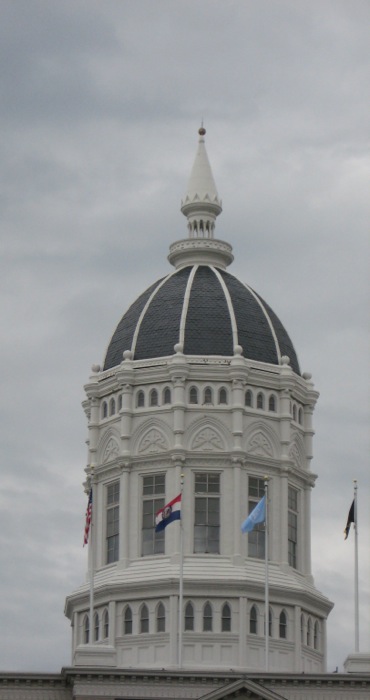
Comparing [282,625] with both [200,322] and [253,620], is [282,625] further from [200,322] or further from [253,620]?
[200,322]

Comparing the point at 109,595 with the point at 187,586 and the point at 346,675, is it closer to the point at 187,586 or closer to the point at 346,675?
the point at 187,586

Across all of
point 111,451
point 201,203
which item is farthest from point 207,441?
point 201,203

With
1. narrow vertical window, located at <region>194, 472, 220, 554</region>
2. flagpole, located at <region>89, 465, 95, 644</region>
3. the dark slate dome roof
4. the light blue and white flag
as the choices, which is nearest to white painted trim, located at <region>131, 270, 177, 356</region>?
the dark slate dome roof

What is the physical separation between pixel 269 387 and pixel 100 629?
16.2m

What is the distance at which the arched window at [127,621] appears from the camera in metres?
132

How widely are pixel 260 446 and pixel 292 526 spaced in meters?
4.66

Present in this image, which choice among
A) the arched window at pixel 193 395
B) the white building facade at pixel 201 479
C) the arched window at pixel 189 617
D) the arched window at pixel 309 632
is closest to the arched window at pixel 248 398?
the white building facade at pixel 201 479

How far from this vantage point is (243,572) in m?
133

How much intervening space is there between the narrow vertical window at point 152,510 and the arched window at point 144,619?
3.52 metres

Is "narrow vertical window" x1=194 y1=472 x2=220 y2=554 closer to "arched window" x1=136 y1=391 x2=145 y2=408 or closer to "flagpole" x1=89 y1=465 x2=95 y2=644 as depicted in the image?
"flagpole" x1=89 y1=465 x2=95 y2=644

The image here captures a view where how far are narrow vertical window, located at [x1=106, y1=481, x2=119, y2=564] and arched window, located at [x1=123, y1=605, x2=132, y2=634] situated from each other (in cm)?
413

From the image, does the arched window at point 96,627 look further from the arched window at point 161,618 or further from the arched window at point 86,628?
the arched window at point 161,618

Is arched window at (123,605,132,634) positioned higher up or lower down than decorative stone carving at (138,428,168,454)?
lower down

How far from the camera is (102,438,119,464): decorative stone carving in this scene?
137875 millimetres
